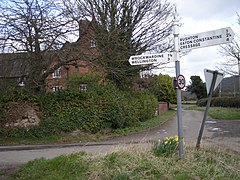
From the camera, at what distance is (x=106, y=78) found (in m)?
20.6

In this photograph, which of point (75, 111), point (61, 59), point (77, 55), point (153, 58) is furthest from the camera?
point (75, 111)

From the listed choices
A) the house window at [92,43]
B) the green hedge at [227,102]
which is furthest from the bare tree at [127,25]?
the green hedge at [227,102]

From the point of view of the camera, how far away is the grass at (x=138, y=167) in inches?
213

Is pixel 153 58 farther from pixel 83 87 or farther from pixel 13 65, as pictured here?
pixel 83 87

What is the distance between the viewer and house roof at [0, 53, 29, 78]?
15105 mm

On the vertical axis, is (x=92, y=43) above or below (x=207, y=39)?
above

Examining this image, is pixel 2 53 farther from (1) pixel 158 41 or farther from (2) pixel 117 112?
(1) pixel 158 41

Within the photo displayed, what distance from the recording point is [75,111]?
16.8 m

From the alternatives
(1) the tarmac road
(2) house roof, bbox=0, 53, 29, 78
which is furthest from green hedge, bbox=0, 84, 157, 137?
(1) the tarmac road

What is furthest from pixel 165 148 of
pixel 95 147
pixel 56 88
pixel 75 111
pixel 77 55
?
pixel 56 88

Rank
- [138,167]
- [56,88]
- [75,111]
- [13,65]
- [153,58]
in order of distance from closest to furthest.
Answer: [138,167] < [153,58] < [13,65] < [75,111] < [56,88]

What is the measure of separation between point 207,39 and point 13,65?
12.3m

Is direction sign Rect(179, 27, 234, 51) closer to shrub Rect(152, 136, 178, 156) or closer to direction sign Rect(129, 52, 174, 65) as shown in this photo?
direction sign Rect(129, 52, 174, 65)

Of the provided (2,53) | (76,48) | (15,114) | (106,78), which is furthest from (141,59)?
(106,78)
